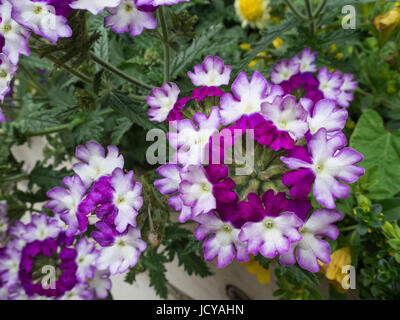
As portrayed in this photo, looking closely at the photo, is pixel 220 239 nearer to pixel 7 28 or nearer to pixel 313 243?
pixel 313 243

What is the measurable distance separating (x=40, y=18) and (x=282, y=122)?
375 millimetres

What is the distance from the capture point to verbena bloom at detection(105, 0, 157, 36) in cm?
63

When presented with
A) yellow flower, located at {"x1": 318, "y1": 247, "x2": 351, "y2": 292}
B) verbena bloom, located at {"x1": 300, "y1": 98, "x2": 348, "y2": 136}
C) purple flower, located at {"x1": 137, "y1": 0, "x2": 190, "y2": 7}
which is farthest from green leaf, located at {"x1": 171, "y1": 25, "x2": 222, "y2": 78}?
yellow flower, located at {"x1": 318, "y1": 247, "x2": 351, "y2": 292}

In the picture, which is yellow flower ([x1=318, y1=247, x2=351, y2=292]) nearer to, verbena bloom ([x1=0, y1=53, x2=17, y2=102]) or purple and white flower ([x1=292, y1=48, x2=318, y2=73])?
purple and white flower ([x1=292, y1=48, x2=318, y2=73])

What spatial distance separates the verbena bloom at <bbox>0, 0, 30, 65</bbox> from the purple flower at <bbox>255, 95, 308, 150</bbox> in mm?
386

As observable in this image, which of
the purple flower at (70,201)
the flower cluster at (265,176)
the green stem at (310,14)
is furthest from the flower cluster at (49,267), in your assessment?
the green stem at (310,14)

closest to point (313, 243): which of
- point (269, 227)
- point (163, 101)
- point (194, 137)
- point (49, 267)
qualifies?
point (269, 227)

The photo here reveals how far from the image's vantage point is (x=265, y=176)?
0.57 m

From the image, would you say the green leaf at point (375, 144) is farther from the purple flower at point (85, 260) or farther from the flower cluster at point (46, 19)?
the purple flower at point (85, 260)

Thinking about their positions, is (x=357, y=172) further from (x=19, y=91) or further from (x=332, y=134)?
(x=19, y=91)

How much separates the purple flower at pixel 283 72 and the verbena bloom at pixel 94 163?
0.40 m

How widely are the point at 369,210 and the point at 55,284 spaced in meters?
0.71

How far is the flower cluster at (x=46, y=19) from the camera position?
561 millimetres
